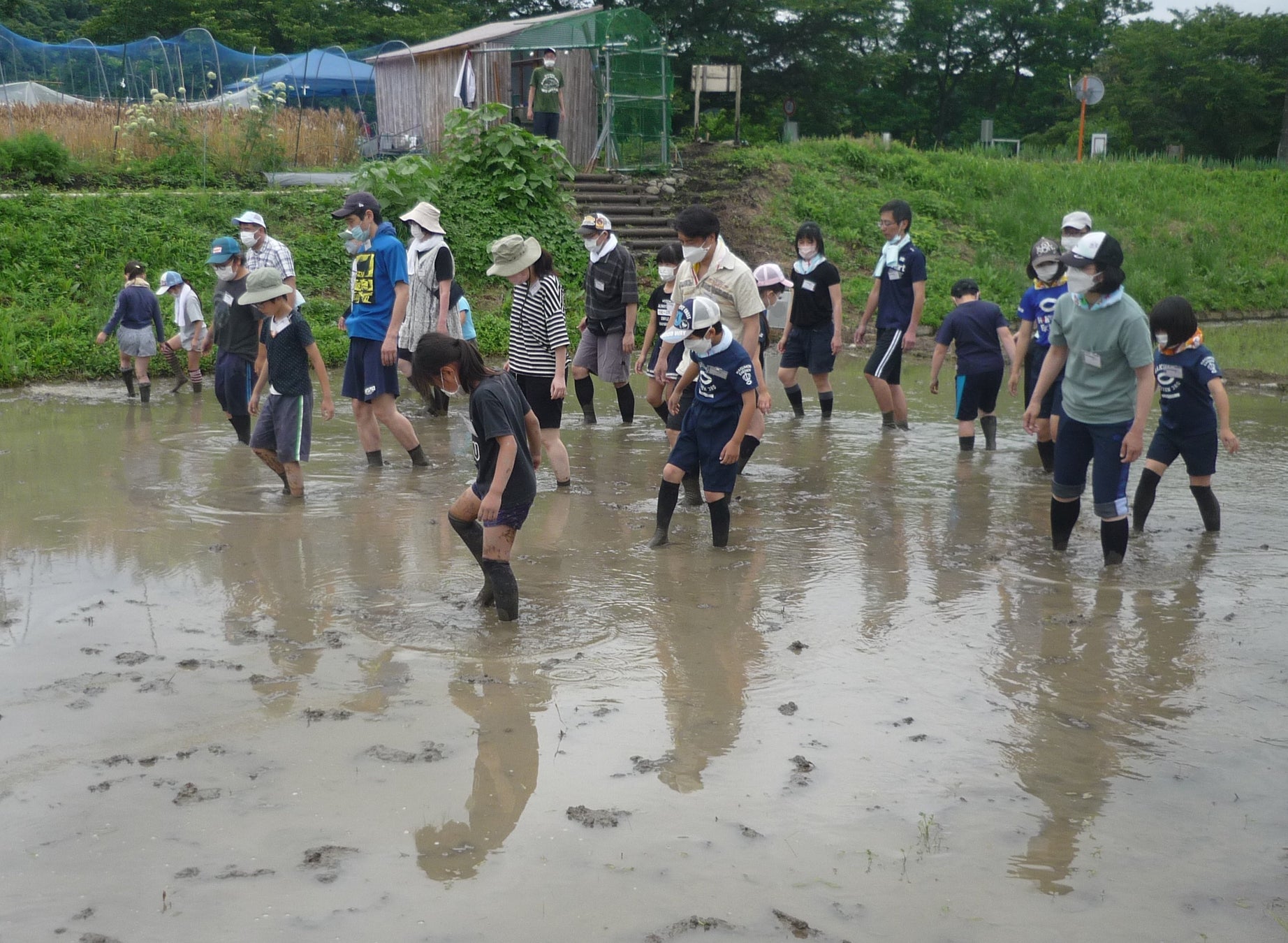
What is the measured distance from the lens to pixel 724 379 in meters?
6.94

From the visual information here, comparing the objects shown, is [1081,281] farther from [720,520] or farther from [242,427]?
[242,427]

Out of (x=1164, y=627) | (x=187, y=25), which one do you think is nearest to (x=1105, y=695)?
(x=1164, y=627)

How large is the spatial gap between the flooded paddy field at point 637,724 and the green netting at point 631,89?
15.2 m

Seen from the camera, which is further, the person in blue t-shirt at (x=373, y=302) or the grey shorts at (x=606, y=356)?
the grey shorts at (x=606, y=356)

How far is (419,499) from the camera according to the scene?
8320mm

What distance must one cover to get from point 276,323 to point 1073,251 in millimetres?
5067

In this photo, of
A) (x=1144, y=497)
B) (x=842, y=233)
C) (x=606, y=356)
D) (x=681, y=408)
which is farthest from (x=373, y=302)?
(x=842, y=233)

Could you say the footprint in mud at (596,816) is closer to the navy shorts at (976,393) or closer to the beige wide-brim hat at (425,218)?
the beige wide-brim hat at (425,218)

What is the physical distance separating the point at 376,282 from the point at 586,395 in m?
2.79

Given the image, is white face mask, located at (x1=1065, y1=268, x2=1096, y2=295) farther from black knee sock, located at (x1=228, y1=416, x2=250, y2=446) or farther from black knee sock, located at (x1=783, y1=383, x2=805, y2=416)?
black knee sock, located at (x1=228, y1=416, x2=250, y2=446)

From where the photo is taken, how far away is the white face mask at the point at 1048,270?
8.71 meters

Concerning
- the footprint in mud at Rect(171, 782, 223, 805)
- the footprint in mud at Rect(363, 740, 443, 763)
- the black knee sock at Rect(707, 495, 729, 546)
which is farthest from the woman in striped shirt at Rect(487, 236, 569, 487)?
the footprint in mud at Rect(171, 782, 223, 805)

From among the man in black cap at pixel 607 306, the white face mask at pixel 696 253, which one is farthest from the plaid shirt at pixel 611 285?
the white face mask at pixel 696 253

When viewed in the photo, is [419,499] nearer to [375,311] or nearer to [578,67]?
[375,311]
